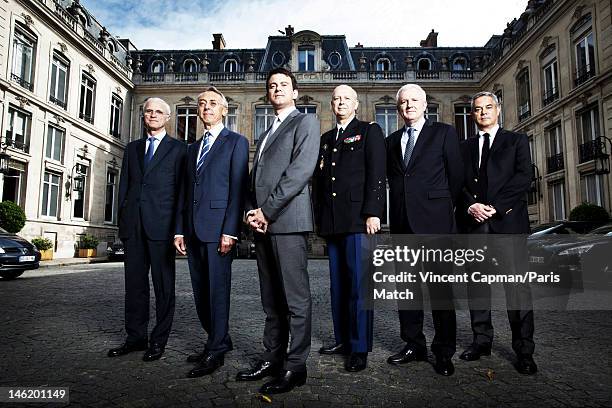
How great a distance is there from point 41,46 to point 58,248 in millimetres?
9473

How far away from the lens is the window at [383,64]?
96.7 ft

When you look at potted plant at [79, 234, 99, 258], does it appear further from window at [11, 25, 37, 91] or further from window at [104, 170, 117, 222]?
window at [11, 25, 37, 91]

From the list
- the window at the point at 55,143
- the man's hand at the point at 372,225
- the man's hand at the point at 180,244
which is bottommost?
the man's hand at the point at 180,244

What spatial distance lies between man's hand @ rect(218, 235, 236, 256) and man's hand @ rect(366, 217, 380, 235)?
1.05 m

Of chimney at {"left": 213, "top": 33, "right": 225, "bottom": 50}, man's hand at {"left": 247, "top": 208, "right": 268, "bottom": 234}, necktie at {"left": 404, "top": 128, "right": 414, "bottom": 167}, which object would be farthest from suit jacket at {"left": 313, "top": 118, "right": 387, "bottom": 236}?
chimney at {"left": 213, "top": 33, "right": 225, "bottom": 50}

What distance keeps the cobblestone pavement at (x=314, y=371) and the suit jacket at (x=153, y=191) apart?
3.53 feet

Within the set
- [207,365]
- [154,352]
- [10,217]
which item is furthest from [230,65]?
[207,365]

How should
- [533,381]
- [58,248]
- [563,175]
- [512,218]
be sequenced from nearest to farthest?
[533,381] < [512,218] < [563,175] < [58,248]

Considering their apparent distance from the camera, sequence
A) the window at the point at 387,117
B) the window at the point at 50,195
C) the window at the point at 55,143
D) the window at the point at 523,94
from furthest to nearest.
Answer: the window at the point at 387,117, the window at the point at 523,94, the window at the point at 55,143, the window at the point at 50,195

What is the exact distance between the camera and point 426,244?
3234 mm

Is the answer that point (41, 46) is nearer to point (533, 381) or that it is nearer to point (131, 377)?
point (131, 377)

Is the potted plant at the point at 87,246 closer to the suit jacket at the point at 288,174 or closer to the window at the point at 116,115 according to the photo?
the window at the point at 116,115

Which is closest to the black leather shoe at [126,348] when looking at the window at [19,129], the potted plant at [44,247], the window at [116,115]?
the potted plant at [44,247]

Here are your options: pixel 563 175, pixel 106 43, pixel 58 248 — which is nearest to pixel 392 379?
pixel 563 175
